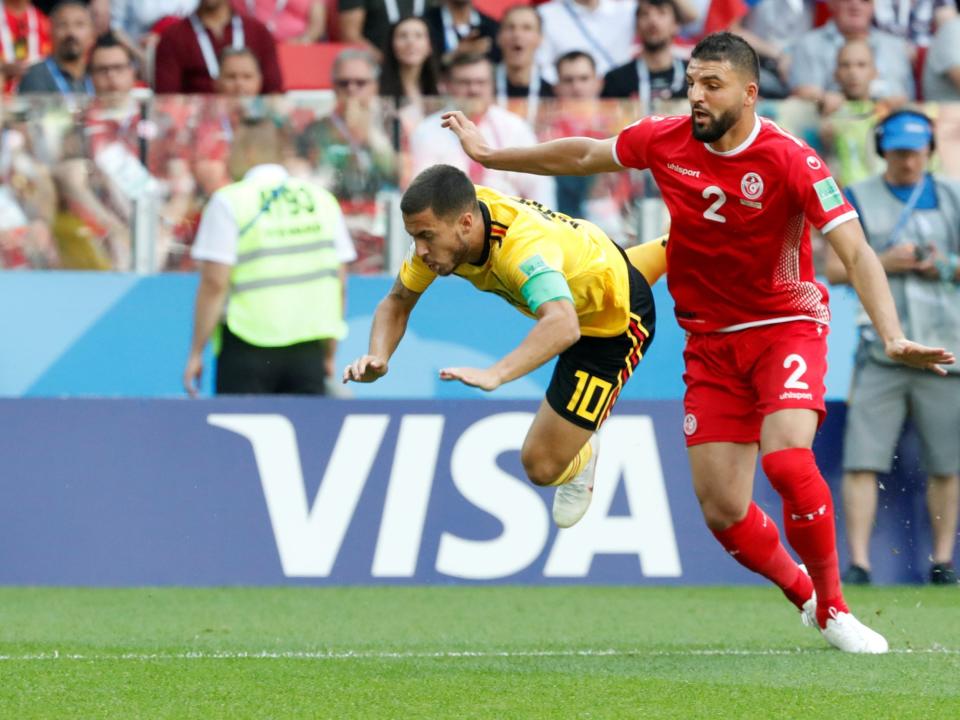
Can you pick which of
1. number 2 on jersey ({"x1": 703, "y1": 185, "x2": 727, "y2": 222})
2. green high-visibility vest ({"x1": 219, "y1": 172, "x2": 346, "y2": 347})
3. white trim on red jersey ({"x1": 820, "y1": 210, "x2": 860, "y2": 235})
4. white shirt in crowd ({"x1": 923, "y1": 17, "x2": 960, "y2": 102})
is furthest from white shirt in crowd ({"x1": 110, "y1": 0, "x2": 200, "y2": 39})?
white trim on red jersey ({"x1": 820, "y1": 210, "x2": 860, "y2": 235})

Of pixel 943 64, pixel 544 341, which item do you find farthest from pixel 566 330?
pixel 943 64

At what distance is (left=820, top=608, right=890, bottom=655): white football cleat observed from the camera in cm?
694

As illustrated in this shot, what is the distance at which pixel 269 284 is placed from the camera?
33.3 ft

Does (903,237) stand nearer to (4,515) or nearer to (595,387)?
(595,387)

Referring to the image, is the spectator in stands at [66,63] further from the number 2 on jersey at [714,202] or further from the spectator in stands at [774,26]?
the number 2 on jersey at [714,202]

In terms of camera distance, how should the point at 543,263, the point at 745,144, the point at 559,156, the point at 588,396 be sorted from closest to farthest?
1. the point at 543,263
2. the point at 745,144
3. the point at 559,156
4. the point at 588,396

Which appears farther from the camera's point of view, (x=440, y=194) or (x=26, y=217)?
(x=26, y=217)

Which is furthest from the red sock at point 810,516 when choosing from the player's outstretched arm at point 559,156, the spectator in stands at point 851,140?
the spectator in stands at point 851,140

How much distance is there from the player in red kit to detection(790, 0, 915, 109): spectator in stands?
5920mm

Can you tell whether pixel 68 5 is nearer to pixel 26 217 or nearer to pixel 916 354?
pixel 26 217

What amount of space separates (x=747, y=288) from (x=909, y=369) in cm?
330

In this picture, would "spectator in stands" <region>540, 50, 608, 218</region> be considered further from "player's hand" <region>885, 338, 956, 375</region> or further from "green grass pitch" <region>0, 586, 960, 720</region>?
"player's hand" <region>885, 338, 956, 375</region>

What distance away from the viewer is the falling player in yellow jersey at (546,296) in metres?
6.35

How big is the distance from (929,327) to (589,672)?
4.36m
